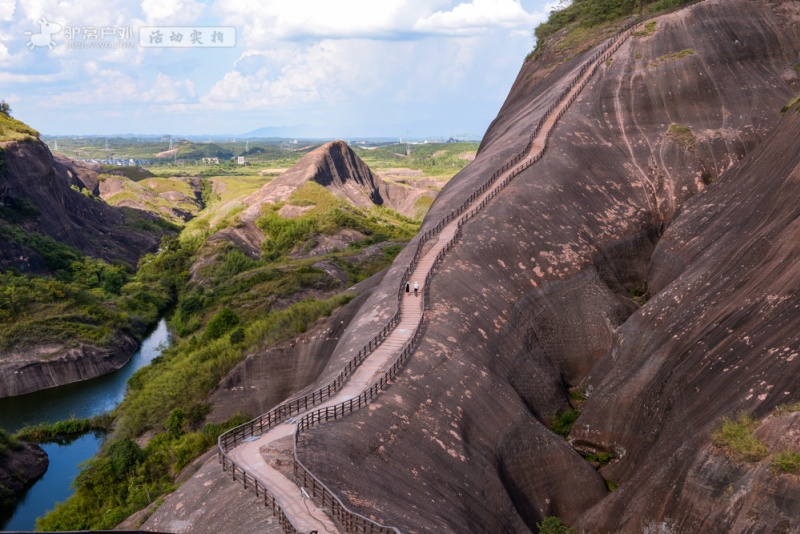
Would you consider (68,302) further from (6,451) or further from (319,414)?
(319,414)

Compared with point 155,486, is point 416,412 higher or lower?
higher


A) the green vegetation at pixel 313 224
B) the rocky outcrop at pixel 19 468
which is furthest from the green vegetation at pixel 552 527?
the green vegetation at pixel 313 224

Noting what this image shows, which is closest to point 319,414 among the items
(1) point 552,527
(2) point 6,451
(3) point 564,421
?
(1) point 552,527

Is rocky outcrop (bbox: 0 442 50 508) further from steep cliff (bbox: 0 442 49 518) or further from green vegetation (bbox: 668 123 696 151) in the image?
green vegetation (bbox: 668 123 696 151)

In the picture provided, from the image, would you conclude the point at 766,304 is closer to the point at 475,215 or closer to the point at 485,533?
the point at 485,533

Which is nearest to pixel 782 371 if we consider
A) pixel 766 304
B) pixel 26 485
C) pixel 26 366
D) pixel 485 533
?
pixel 766 304

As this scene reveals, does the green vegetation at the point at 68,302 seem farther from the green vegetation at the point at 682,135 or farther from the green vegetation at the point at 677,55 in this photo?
the green vegetation at the point at 677,55
